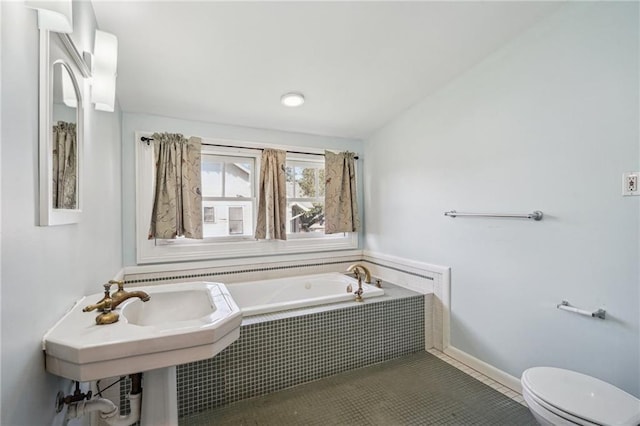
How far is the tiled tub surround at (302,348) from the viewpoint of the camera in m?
1.78

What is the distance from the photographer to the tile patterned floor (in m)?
1.66

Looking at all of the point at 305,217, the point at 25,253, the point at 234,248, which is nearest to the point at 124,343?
the point at 25,253

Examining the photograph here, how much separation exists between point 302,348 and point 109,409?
3.94 feet

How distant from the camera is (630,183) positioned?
4.69 ft

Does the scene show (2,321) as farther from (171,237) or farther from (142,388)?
(171,237)

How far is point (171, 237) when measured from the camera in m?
2.54

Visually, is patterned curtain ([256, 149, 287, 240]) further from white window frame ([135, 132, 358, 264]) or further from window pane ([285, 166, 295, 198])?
window pane ([285, 166, 295, 198])

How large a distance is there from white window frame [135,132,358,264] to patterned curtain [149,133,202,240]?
0.32ft

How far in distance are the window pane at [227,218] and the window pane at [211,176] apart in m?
0.10

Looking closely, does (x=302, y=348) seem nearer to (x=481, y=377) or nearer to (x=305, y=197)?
(x=481, y=377)

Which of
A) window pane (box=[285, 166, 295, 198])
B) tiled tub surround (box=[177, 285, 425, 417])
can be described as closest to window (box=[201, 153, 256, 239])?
window pane (box=[285, 166, 295, 198])

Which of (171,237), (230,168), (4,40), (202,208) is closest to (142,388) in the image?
(4,40)

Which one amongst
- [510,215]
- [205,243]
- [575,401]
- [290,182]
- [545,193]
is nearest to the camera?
[575,401]

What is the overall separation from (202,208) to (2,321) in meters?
2.12
